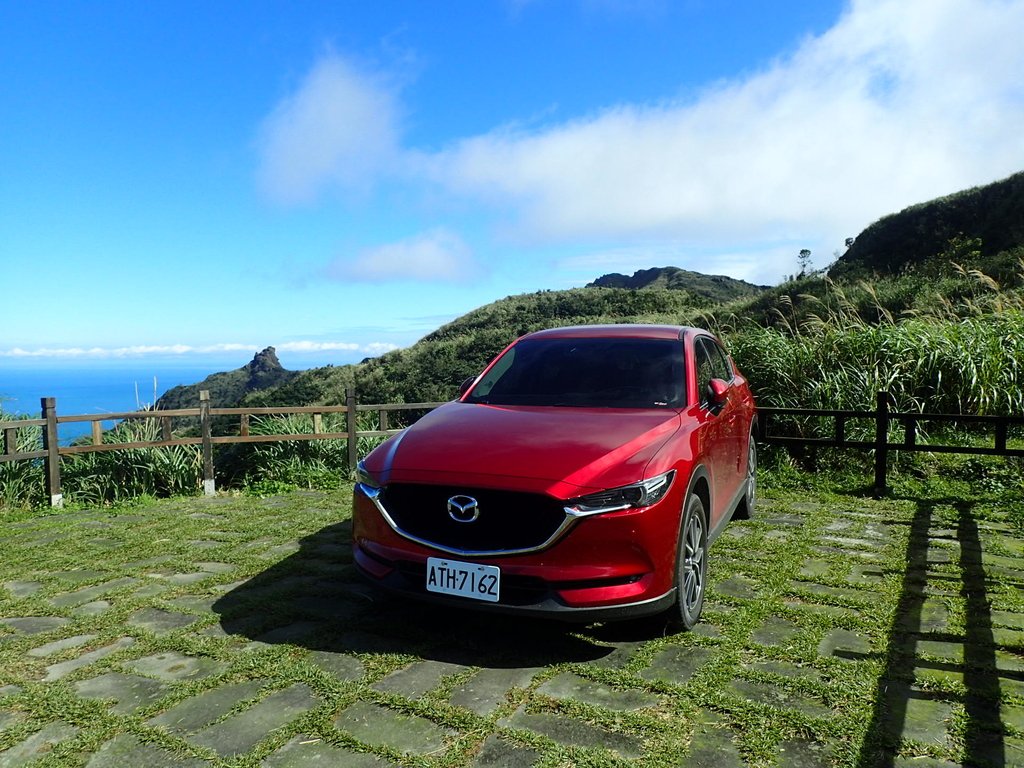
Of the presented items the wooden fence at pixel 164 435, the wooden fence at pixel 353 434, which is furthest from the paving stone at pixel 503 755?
the wooden fence at pixel 164 435

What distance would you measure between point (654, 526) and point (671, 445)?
525 mm

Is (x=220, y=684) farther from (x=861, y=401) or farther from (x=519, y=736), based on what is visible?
(x=861, y=401)

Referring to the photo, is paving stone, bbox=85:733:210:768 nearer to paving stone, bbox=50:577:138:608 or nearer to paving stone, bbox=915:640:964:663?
paving stone, bbox=50:577:138:608

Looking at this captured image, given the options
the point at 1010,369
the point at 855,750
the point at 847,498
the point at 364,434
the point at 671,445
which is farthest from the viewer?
the point at 364,434

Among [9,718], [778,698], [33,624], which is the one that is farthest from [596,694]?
[33,624]

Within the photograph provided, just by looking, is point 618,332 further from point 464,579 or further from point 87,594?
point 87,594

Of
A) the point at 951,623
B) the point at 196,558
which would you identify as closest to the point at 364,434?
the point at 196,558

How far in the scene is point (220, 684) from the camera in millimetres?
3242

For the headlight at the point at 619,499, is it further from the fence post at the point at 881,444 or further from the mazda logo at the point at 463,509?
the fence post at the point at 881,444

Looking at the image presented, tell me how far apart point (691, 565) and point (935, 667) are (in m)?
1.20

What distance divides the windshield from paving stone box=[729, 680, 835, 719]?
169 cm

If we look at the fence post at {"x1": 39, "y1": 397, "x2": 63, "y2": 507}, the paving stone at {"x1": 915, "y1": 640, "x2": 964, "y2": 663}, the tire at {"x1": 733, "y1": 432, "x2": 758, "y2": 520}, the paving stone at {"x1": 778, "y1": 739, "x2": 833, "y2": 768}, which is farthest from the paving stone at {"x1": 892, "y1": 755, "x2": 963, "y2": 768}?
the fence post at {"x1": 39, "y1": 397, "x2": 63, "y2": 507}

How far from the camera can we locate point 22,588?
4.86 meters

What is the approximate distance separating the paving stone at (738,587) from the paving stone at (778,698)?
1233mm
